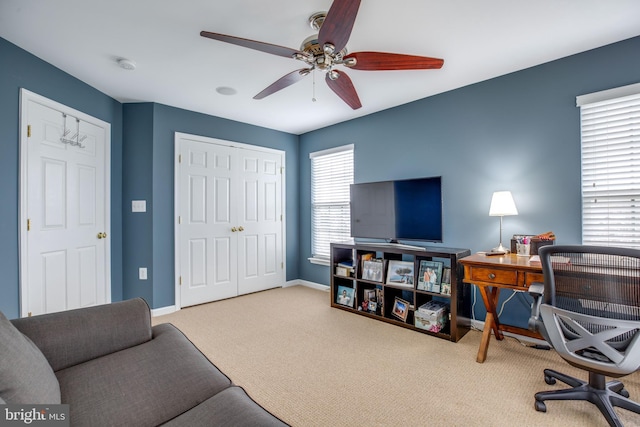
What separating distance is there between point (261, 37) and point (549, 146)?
8.34ft

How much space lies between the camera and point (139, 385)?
1229 millimetres

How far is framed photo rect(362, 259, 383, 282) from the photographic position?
3295 millimetres

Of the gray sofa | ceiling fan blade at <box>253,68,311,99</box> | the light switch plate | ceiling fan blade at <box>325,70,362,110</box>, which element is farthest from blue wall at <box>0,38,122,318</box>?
ceiling fan blade at <box>325,70,362,110</box>

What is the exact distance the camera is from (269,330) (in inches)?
116

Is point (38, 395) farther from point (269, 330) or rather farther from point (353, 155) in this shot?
point (353, 155)

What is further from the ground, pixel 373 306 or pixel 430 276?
pixel 430 276

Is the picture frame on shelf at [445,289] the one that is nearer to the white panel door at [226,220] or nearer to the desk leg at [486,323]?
the desk leg at [486,323]

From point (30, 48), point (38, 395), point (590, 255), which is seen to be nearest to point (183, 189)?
point (30, 48)

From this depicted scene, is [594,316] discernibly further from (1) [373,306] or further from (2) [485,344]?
(1) [373,306]

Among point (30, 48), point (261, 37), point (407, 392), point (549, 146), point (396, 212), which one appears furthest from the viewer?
point (396, 212)

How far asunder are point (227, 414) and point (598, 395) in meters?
2.00

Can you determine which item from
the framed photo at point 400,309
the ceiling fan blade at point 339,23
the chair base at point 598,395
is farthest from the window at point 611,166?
the ceiling fan blade at point 339,23

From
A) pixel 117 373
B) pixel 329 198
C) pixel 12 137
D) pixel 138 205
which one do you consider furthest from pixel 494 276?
pixel 12 137

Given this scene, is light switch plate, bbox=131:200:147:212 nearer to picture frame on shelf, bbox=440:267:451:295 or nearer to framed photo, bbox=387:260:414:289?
framed photo, bbox=387:260:414:289
